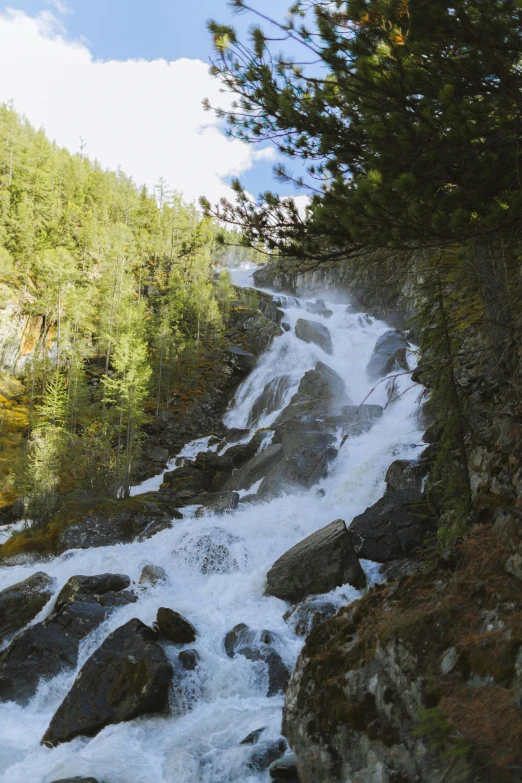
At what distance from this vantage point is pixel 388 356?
3441cm

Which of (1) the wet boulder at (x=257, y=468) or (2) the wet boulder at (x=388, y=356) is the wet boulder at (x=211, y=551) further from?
(2) the wet boulder at (x=388, y=356)

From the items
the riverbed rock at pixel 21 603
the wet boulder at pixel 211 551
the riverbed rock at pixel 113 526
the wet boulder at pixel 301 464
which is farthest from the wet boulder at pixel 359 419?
the riverbed rock at pixel 21 603

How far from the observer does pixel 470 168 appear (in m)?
4.92

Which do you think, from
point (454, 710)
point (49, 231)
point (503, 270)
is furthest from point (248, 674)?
point (49, 231)

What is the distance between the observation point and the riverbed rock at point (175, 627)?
11.0 metres

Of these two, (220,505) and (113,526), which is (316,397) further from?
(113,526)

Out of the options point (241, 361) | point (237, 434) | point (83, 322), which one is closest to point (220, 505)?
point (237, 434)

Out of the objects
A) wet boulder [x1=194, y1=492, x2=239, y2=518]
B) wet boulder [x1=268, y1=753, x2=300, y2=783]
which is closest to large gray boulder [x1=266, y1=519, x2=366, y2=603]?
wet boulder [x1=268, y1=753, x2=300, y2=783]

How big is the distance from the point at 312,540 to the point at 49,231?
1770 inches

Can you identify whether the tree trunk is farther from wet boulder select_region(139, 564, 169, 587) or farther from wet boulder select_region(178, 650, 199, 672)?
wet boulder select_region(139, 564, 169, 587)

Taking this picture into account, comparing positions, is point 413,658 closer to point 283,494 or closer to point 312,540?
point 312,540

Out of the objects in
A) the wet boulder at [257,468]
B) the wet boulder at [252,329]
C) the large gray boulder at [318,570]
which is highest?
the wet boulder at [252,329]

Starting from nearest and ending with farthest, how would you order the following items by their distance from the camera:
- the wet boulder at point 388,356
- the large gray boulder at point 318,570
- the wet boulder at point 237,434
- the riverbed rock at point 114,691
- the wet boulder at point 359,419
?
the riverbed rock at point 114,691 < the large gray boulder at point 318,570 < the wet boulder at point 359,419 < the wet boulder at point 388,356 < the wet boulder at point 237,434

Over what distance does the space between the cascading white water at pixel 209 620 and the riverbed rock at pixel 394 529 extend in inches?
22.9
